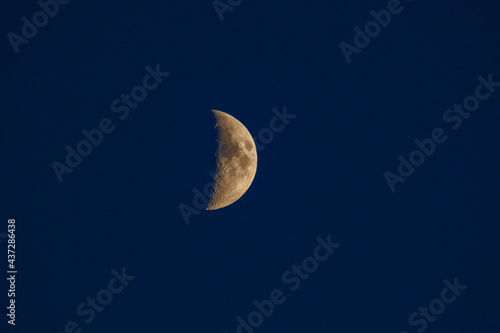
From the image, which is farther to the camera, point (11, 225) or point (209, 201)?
point (11, 225)

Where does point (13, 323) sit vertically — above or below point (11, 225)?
below

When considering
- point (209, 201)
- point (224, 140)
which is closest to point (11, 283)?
point (209, 201)

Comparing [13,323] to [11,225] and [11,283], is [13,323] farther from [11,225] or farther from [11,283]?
[11,225]

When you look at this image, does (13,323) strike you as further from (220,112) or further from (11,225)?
(220,112)

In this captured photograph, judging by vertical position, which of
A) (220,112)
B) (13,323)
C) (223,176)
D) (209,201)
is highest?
(220,112)

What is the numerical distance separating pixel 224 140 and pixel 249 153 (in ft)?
2.86

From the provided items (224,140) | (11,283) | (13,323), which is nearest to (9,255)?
(11,283)

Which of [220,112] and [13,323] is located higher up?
[220,112]

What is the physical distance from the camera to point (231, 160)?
34.4ft

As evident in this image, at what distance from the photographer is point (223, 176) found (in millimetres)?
10453

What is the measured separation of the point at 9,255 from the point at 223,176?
6.52 meters

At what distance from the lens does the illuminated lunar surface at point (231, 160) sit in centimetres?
1041

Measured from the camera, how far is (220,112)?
10.9 metres

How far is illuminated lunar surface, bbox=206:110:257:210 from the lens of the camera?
34.2 ft
